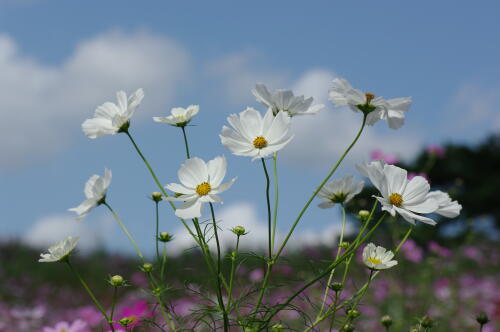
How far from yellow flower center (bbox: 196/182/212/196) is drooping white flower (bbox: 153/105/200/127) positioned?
204 millimetres

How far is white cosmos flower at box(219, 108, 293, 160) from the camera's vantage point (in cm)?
141

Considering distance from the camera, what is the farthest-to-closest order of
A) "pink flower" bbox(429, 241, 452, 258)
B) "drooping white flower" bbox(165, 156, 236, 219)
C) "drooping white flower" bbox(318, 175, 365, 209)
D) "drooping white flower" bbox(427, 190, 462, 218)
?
"pink flower" bbox(429, 241, 452, 258) < "drooping white flower" bbox(318, 175, 365, 209) < "drooping white flower" bbox(427, 190, 462, 218) < "drooping white flower" bbox(165, 156, 236, 219)

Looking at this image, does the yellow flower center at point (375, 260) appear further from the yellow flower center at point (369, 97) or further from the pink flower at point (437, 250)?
the pink flower at point (437, 250)

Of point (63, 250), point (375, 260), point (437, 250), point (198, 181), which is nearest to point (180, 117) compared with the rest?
point (198, 181)

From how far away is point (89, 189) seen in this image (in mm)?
1580

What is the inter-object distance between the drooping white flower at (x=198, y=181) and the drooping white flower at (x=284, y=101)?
0.76ft

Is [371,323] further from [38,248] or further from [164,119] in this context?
[38,248]

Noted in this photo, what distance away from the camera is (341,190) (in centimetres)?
165

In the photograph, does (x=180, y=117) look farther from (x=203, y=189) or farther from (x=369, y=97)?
(x=369, y=97)

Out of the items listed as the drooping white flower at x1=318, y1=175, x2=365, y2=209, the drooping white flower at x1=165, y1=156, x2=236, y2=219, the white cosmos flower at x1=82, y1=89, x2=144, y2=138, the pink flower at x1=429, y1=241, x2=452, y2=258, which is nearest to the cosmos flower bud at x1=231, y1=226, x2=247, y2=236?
the drooping white flower at x1=165, y1=156, x2=236, y2=219

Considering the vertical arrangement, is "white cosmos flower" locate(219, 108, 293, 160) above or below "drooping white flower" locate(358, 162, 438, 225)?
above

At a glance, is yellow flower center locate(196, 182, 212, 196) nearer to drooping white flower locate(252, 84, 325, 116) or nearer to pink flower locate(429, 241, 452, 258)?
drooping white flower locate(252, 84, 325, 116)

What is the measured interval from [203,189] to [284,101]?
1.10 feet

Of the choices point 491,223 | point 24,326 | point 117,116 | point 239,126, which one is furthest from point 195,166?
point 491,223
